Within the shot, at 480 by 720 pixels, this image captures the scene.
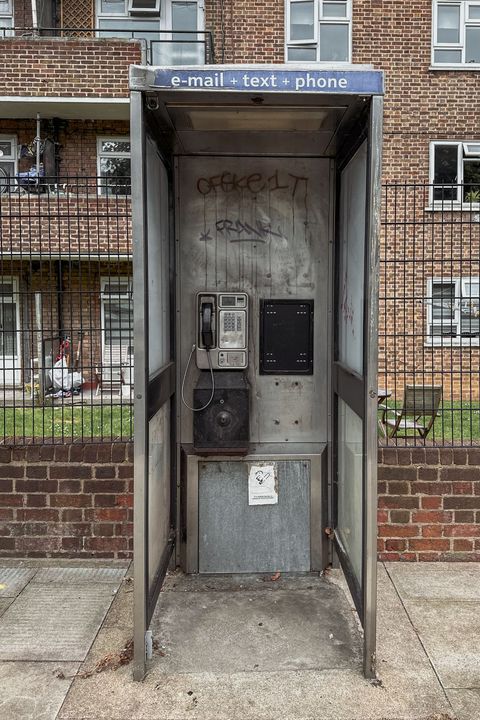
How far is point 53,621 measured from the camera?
149 inches

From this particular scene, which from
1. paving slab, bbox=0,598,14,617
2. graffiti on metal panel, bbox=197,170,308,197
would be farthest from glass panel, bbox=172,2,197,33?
paving slab, bbox=0,598,14,617

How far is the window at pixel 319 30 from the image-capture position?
1274 centimetres

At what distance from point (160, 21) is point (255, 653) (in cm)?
1350

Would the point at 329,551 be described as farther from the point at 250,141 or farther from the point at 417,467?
the point at 250,141

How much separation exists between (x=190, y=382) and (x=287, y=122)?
1.84 metres

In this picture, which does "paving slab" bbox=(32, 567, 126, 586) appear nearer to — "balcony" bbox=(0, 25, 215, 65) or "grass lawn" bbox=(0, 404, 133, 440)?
"grass lawn" bbox=(0, 404, 133, 440)

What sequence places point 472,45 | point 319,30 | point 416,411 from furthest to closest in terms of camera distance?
point 472,45, point 319,30, point 416,411

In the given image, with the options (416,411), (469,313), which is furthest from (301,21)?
(416,411)

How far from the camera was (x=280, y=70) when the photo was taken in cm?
300

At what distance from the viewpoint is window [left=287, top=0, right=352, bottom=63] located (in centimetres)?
1274

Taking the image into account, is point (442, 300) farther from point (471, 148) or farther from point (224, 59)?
point (224, 59)

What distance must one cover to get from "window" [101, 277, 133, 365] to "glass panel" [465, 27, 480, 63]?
11.2 meters

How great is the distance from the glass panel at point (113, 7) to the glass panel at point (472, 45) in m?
7.36

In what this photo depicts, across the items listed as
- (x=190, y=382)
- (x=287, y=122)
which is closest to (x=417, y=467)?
(x=190, y=382)
